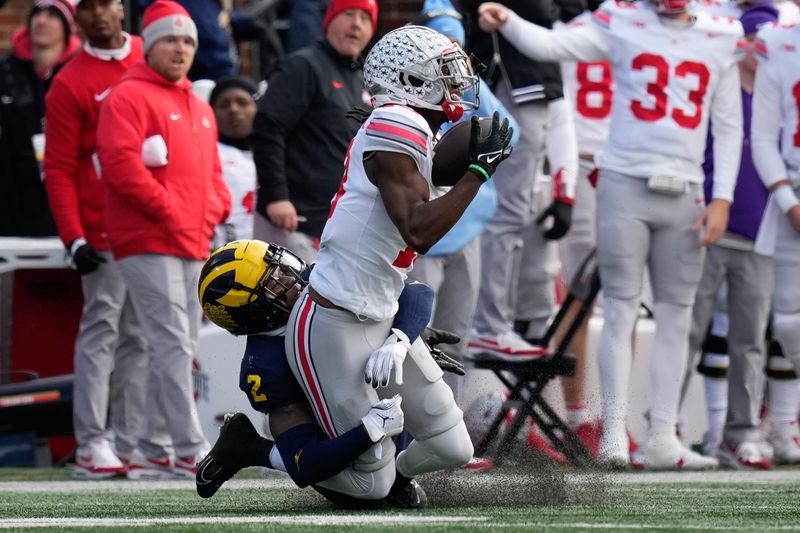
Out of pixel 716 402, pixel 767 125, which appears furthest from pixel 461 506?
pixel 716 402

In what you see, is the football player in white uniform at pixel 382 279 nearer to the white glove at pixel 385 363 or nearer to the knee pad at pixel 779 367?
the white glove at pixel 385 363

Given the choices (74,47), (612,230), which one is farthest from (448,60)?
(74,47)

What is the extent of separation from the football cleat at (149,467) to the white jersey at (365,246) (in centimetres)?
271

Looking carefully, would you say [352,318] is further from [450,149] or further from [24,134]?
[24,134]

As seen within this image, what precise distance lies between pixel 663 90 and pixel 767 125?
56 centimetres

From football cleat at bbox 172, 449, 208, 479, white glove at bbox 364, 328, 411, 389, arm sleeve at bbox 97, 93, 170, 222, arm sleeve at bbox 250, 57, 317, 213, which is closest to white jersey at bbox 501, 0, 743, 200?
arm sleeve at bbox 250, 57, 317, 213

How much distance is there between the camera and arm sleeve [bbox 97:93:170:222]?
7.57 meters

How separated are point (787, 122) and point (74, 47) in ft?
13.9

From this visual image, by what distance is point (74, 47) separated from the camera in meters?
9.85

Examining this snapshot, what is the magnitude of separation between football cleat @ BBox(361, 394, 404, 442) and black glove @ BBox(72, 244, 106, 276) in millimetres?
3183

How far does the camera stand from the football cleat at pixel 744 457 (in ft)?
27.5

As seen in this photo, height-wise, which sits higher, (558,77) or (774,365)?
(558,77)

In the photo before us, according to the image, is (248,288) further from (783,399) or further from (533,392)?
(783,399)

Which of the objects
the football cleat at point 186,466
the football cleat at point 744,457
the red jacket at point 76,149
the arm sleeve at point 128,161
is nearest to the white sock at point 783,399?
the football cleat at point 744,457
